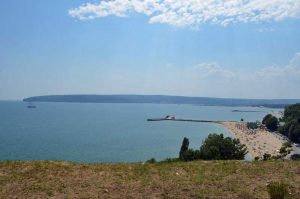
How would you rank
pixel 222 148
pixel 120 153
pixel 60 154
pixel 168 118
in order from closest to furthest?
pixel 222 148
pixel 60 154
pixel 120 153
pixel 168 118

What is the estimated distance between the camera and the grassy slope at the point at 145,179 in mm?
10273

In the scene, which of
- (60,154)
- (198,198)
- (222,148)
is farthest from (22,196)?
(60,154)

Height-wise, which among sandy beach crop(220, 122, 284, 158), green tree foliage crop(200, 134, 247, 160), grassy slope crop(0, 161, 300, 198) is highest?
grassy slope crop(0, 161, 300, 198)

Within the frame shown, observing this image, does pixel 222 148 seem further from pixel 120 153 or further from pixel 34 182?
pixel 34 182

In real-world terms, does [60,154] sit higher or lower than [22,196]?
lower

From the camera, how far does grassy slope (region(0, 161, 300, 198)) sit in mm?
10273

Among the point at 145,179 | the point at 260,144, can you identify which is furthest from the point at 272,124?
the point at 145,179

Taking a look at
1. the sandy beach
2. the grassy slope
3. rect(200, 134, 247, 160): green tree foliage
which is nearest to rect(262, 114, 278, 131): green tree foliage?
the sandy beach

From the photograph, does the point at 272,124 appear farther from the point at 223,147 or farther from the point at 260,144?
the point at 223,147

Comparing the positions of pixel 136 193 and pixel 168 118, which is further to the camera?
pixel 168 118

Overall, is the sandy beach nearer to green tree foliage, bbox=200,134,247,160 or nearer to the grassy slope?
green tree foliage, bbox=200,134,247,160

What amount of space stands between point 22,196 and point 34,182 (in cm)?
132

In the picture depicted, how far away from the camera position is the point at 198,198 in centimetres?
993

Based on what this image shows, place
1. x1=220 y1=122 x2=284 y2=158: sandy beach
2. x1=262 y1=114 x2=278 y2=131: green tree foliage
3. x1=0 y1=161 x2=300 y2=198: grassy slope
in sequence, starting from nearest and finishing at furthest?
x1=0 y1=161 x2=300 y2=198: grassy slope → x1=220 y1=122 x2=284 y2=158: sandy beach → x1=262 y1=114 x2=278 y2=131: green tree foliage
